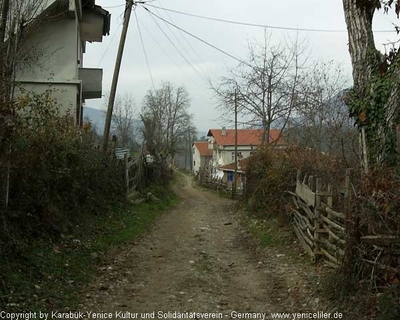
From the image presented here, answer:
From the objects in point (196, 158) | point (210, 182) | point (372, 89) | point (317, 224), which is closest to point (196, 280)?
point (317, 224)

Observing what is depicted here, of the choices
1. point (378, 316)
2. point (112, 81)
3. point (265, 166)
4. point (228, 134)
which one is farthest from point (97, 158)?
point (228, 134)

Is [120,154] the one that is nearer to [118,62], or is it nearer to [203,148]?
[118,62]

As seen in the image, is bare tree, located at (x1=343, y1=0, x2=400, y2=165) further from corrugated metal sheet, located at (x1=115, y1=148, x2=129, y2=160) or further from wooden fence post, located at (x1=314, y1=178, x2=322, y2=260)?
corrugated metal sheet, located at (x1=115, y1=148, x2=129, y2=160)

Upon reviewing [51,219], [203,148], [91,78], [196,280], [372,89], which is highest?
[91,78]

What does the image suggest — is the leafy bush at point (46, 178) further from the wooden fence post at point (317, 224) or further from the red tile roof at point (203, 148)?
the red tile roof at point (203, 148)

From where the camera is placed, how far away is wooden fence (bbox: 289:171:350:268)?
285 inches

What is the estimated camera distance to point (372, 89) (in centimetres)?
786

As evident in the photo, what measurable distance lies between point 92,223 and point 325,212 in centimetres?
597

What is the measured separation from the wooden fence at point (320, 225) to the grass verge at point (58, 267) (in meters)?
3.95

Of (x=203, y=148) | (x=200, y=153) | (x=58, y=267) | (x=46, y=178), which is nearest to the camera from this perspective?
(x=58, y=267)

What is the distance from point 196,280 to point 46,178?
11.8 feet

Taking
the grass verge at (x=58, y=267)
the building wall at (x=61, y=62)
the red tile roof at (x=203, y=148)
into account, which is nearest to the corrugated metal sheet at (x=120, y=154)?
the building wall at (x=61, y=62)

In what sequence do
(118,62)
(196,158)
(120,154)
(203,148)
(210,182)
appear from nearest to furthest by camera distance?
1. (118,62)
2. (120,154)
3. (210,182)
4. (203,148)
5. (196,158)

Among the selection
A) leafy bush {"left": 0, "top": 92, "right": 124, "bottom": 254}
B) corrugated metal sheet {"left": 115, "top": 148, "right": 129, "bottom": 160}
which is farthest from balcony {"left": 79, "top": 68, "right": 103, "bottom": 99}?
leafy bush {"left": 0, "top": 92, "right": 124, "bottom": 254}
